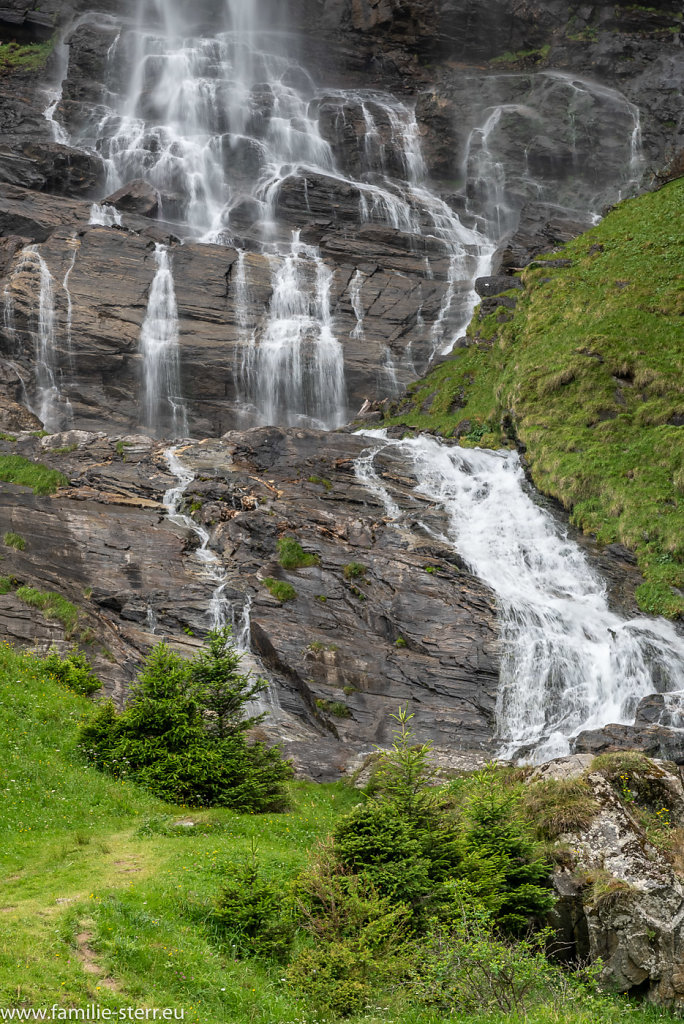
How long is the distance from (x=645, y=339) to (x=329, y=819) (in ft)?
73.7

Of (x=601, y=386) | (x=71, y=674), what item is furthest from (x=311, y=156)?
(x=71, y=674)

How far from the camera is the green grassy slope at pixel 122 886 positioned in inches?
309

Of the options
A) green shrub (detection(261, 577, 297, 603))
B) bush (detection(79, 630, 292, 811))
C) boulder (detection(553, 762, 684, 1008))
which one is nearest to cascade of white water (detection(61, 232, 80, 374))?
green shrub (detection(261, 577, 297, 603))

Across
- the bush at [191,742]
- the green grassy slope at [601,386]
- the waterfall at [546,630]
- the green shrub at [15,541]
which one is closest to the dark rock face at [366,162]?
the green grassy slope at [601,386]

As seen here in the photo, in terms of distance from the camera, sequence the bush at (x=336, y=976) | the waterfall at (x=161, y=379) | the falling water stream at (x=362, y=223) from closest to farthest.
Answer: the bush at (x=336, y=976), the falling water stream at (x=362, y=223), the waterfall at (x=161, y=379)

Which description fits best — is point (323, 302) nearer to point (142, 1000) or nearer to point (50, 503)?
point (50, 503)

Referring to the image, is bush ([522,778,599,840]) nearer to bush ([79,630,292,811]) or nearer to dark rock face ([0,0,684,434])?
bush ([79,630,292,811])

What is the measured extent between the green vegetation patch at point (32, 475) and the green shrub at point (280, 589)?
8583 mm

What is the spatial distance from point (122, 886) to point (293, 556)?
45.0 feet

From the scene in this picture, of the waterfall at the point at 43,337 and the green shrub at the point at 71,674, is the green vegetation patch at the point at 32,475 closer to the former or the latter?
the waterfall at the point at 43,337

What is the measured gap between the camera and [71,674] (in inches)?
713

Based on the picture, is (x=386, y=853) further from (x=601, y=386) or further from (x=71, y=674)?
(x=601, y=386)

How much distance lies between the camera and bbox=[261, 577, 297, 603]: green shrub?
22188 millimetres

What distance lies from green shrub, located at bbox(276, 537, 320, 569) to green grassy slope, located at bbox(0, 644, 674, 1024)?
7748 mm
